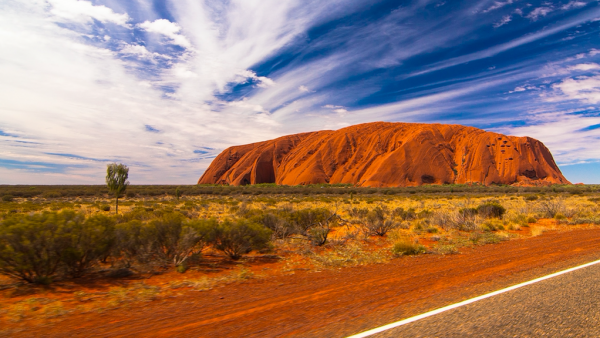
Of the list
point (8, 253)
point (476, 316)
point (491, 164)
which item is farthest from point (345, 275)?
point (491, 164)

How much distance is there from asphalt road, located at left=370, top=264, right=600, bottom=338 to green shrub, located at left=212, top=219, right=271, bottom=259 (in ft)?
17.0

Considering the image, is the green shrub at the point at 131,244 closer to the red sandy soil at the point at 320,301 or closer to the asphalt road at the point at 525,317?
the red sandy soil at the point at 320,301

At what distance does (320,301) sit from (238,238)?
3.73 metres

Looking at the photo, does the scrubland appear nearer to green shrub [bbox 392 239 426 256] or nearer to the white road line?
green shrub [bbox 392 239 426 256]

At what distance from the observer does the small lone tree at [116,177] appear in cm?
1964

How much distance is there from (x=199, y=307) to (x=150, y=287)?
60.6 inches

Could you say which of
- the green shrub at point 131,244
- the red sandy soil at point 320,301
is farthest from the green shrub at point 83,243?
the red sandy soil at point 320,301

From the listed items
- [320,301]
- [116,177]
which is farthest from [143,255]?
[116,177]

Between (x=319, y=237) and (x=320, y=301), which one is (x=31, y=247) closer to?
(x=320, y=301)

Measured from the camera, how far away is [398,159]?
7812cm

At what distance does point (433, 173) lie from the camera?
76688 mm

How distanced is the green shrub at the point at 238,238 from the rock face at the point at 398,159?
68.5 meters

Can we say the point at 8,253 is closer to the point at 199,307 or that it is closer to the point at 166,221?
the point at 166,221

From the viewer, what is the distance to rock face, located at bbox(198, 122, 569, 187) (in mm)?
77000
